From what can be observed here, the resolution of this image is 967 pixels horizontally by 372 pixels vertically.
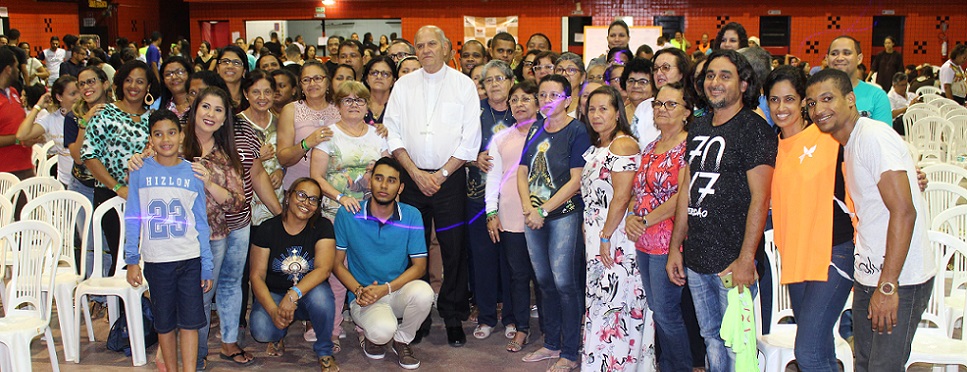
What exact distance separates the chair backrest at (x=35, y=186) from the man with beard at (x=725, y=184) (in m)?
4.19

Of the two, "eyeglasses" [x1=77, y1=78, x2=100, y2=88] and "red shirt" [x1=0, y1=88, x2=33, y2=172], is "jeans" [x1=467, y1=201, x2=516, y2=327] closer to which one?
"eyeglasses" [x1=77, y1=78, x2=100, y2=88]

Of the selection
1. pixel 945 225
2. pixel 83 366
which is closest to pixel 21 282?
pixel 83 366

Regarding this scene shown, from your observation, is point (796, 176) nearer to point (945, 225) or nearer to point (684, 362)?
point (684, 362)

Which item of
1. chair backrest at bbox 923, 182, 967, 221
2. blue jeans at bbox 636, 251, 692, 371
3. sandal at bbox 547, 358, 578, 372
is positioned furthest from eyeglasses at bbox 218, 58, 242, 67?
chair backrest at bbox 923, 182, 967, 221

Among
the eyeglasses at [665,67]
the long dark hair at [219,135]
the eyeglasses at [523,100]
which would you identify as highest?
the eyeglasses at [665,67]

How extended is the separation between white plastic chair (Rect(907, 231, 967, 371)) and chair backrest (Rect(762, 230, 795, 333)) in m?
0.53

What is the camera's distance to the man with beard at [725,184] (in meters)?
3.04

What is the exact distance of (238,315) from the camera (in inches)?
177

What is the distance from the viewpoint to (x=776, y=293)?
3.70m

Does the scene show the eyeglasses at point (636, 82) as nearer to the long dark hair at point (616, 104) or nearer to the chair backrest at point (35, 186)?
the long dark hair at point (616, 104)

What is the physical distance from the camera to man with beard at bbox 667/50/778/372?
3039 mm

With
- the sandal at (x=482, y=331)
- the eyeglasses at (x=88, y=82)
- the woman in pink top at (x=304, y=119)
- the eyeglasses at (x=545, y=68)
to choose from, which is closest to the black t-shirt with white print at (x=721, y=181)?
the sandal at (x=482, y=331)

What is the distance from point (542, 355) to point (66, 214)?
9.92 feet

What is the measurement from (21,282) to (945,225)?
214 inches
